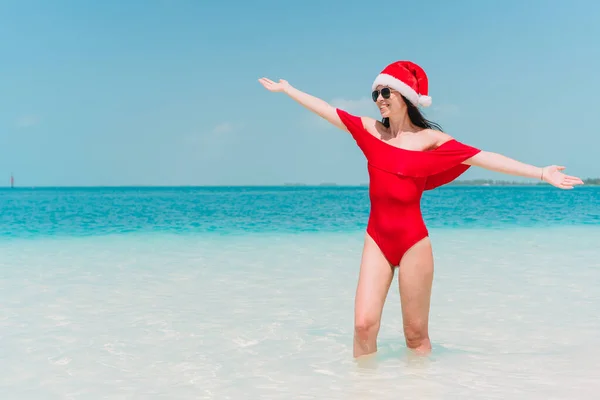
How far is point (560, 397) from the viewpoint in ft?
12.8

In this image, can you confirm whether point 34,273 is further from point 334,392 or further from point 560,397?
point 560,397

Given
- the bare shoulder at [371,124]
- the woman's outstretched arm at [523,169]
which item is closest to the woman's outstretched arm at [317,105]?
the bare shoulder at [371,124]

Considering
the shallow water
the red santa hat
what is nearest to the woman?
the red santa hat

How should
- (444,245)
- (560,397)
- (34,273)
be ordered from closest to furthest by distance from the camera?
(560,397), (34,273), (444,245)

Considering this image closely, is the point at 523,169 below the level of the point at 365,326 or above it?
above

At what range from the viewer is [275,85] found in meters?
4.45

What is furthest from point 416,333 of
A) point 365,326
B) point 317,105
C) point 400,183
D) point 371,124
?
point 317,105

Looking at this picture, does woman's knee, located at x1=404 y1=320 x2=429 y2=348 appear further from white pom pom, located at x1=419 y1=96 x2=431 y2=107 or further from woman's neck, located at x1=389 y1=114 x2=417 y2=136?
white pom pom, located at x1=419 y1=96 x2=431 y2=107

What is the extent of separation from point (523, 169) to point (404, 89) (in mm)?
958

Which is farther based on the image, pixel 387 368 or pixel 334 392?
pixel 387 368

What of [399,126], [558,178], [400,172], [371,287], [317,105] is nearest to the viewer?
[558,178]

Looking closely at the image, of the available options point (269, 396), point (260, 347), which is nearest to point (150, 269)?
point (260, 347)

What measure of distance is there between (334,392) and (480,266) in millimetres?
6643

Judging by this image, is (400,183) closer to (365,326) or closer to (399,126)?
(399,126)
